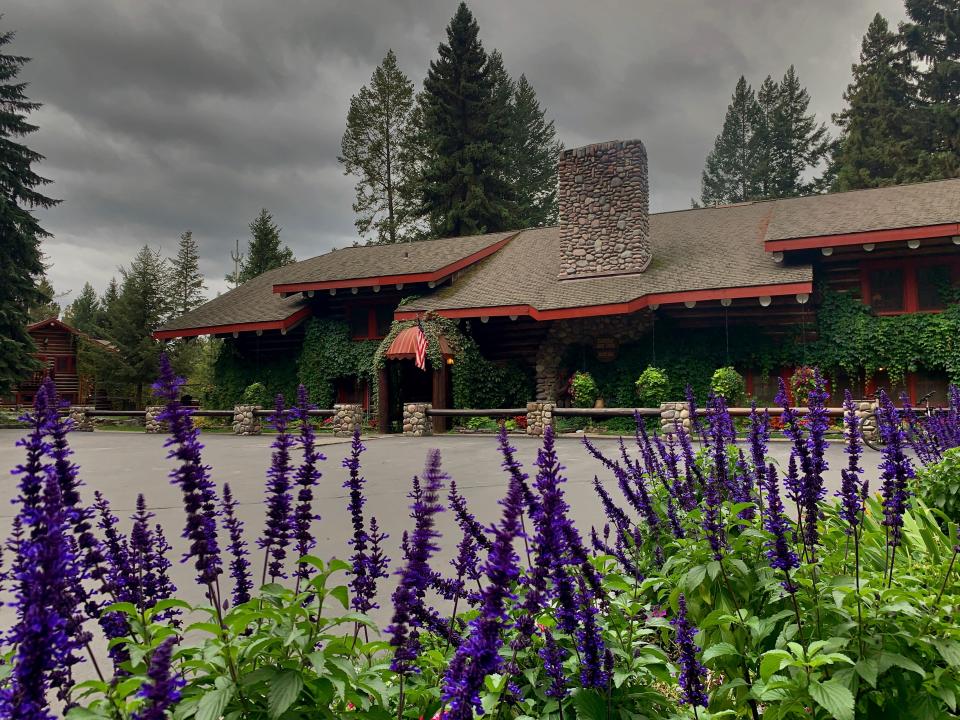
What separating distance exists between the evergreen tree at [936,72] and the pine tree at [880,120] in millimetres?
595

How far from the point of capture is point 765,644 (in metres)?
2.59

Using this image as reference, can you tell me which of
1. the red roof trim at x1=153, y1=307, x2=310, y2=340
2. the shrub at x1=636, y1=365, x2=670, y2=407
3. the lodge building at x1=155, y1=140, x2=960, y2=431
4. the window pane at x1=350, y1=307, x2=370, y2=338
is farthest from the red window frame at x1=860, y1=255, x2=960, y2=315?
the red roof trim at x1=153, y1=307, x2=310, y2=340

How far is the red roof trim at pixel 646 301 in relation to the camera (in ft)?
54.9

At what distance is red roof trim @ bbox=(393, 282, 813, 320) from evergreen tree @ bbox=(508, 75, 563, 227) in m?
21.9

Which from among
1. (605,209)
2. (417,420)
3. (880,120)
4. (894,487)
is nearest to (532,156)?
(880,120)

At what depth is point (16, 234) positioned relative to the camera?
28578 millimetres

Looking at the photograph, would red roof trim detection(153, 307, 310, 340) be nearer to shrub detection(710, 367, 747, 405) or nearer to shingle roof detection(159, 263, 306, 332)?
shingle roof detection(159, 263, 306, 332)

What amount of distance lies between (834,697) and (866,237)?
1855 cm

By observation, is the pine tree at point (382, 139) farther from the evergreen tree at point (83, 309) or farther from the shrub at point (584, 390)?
the evergreen tree at point (83, 309)

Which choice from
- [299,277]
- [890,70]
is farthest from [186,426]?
[890,70]

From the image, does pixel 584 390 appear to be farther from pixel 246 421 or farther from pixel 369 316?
pixel 246 421

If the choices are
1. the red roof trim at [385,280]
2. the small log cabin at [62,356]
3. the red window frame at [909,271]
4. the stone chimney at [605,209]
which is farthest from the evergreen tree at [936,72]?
the small log cabin at [62,356]

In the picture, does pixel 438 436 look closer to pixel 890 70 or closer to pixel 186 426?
pixel 186 426

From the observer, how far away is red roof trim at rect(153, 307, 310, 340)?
2336cm
